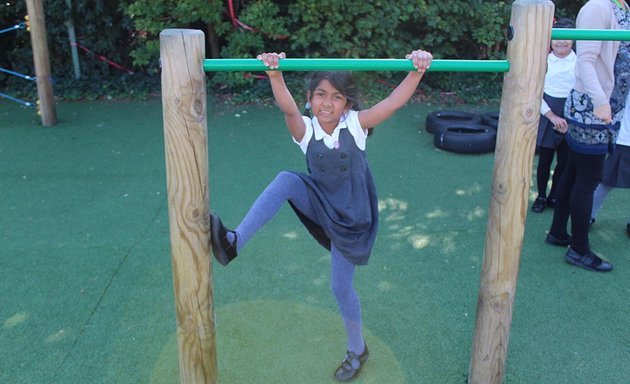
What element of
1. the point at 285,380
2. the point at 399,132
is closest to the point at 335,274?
the point at 285,380

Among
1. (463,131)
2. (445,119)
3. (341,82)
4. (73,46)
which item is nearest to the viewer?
(341,82)

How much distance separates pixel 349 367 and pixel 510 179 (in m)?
1.08

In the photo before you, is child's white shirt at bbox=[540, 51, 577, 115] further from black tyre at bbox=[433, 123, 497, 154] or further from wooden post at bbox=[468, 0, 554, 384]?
wooden post at bbox=[468, 0, 554, 384]

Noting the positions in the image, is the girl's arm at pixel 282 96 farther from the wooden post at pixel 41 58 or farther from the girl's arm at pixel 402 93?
the wooden post at pixel 41 58

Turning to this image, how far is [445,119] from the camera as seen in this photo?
638 centimetres

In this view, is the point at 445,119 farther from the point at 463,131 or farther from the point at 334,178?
the point at 334,178

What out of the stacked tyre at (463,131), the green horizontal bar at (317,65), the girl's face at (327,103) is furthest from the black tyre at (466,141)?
the green horizontal bar at (317,65)

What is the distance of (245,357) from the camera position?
2.77m

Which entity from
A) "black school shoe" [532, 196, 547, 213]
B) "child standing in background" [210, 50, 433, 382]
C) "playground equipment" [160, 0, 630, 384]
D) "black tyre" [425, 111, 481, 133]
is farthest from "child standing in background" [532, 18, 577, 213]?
"child standing in background" [210, 50, 433, 382]

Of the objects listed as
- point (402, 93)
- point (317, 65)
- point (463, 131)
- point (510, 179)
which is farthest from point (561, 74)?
point (317, 65)

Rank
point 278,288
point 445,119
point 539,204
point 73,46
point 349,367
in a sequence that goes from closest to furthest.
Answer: point 349,367 < point 278,288 < point 539,204 < point 445,119 < point 73,46

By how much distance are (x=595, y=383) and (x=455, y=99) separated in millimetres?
5612

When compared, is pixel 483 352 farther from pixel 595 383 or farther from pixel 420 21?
pixel 420 21

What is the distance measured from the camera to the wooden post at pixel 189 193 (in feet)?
6.28
